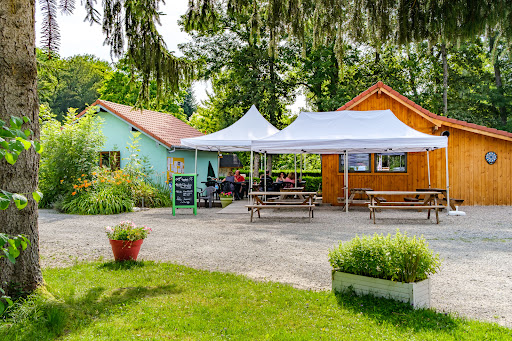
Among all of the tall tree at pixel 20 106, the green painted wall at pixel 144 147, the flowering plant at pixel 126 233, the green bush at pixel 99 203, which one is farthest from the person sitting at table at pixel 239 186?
the tall tree at pixel 20 106

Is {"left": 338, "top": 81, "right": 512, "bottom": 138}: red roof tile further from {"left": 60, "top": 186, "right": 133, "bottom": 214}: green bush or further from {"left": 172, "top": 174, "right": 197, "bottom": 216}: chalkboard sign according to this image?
{"left": 60, "top": 186, "right": 133, "bottom": 214}: green bush

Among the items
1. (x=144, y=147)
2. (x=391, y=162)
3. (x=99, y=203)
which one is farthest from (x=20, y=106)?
(x=144, y=147)

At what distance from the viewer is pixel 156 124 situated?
19.4 m

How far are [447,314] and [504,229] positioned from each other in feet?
21.3

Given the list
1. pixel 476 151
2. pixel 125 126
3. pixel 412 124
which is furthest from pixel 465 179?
pixel 125 126

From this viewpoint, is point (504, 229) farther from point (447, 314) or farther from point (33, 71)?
point (33, 71)

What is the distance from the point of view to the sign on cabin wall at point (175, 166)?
17703 millimetres

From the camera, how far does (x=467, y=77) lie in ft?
80.1

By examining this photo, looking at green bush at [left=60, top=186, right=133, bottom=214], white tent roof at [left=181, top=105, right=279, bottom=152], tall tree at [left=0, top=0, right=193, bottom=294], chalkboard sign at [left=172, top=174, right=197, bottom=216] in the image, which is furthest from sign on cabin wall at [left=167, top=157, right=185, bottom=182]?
tall tree at [left=0, top=0, right=193, bottom=294]

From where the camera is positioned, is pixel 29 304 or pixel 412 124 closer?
pixel 29 304

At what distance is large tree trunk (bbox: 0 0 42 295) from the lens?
3607 mm

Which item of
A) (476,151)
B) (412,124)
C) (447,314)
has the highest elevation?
(412,124)

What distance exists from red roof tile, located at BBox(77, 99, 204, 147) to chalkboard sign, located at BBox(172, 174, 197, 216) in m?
4.59

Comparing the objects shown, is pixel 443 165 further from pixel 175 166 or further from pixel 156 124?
pixel 156 124
